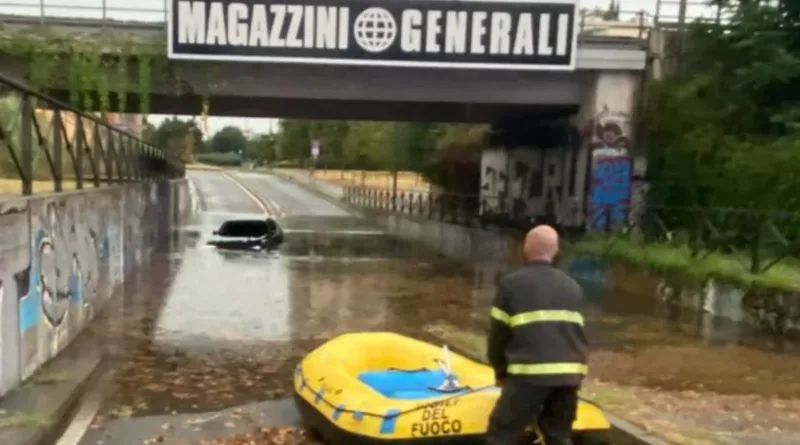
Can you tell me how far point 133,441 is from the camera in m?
7.87

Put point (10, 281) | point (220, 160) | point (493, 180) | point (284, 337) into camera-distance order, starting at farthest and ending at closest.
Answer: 1. point (220, 160)
2. point (493, 180)
3. point (284, 337)
4. point (10, 281)

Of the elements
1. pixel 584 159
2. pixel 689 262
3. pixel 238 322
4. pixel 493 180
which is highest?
pixel 584 159

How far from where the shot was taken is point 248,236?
1151 inches

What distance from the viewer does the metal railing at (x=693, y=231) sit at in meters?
15.5

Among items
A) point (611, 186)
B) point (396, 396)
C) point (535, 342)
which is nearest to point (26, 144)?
point (396, 396)

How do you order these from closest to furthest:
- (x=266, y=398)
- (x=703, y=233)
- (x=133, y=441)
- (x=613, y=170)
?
(x=133, y=441) → (x=266, y=398) → (x=703, y=233) → (x=613, y=170)

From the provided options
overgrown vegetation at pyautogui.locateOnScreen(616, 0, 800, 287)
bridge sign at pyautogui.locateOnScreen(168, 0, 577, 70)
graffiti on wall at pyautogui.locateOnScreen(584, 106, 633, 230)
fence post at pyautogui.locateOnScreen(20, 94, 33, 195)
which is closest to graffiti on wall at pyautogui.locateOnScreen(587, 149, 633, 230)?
graffiti on wall at pyautogui.locateOnScreen(584, 106, 633, 230)

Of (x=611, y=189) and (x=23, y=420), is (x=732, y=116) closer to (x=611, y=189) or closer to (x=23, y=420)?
(x=611, y=189)

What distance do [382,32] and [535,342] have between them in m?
14.5

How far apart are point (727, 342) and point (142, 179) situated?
55.0 feet

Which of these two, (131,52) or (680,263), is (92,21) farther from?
(680,263)

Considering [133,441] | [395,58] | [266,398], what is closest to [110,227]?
[395,58]

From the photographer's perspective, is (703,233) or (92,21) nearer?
(703,233)

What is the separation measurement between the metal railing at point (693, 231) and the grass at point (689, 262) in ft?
0.10
